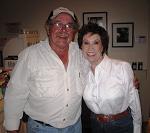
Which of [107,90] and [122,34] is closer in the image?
[107,90]

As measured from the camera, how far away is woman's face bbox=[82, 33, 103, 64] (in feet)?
5.78

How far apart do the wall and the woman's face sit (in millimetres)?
2310

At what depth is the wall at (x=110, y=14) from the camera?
3.92 metres

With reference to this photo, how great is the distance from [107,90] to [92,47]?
328 mm

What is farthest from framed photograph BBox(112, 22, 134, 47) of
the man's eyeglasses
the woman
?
the man's eyeglasses

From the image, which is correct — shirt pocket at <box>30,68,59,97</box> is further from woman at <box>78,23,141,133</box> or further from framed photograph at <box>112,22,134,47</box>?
framed photograph at <box>112,22,134,47</box>

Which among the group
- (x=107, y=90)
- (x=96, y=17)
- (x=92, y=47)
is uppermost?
(x=96, y=17)

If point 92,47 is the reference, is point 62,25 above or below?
above

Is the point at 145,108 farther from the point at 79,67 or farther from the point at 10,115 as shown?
the point at 10,115

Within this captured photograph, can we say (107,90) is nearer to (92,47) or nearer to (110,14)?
(92,47)

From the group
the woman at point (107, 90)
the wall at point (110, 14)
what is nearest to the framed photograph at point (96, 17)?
the wall at point (110, 14)

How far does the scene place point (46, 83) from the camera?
1.69 metres

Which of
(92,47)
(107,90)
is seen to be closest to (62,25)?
(92,47)

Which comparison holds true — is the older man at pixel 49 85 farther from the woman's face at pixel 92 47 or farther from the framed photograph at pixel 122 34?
the framed photograph at pixel 122 34
